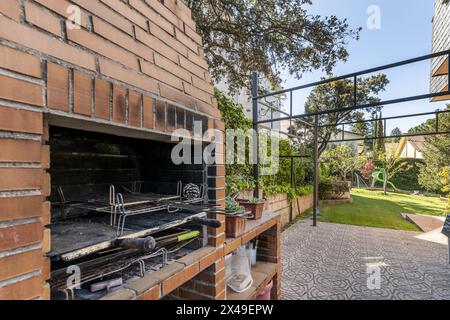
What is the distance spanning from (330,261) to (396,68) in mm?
3135

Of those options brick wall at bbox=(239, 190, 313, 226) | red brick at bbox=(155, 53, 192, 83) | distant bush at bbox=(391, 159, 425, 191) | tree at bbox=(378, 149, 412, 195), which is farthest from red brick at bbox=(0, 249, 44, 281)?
distant bush at bbox=(391, 159, 425, 191)

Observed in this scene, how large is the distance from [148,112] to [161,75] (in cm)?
28

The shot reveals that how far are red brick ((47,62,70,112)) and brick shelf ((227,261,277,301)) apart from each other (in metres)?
1.90

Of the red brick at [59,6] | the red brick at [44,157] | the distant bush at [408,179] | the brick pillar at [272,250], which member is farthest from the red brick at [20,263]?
the distant bush at [408,179]

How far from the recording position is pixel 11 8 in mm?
768

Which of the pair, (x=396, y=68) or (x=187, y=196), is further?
(x=396, y=68)

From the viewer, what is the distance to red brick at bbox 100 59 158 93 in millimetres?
1068

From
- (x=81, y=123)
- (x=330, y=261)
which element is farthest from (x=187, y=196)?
(x=330, y=261)

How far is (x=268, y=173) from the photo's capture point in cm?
626

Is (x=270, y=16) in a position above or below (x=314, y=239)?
above

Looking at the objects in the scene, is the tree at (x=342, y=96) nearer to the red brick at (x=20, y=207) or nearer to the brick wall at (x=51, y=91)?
the brick wall at (x=51, y=91)

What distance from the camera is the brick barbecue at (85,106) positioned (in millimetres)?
756

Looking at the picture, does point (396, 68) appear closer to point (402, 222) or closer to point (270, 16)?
point (270, 16)

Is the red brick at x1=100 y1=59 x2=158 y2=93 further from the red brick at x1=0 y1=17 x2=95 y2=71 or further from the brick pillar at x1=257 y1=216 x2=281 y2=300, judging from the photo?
the brick pillar at x1=257 y1=216 x2=281 y2=300
